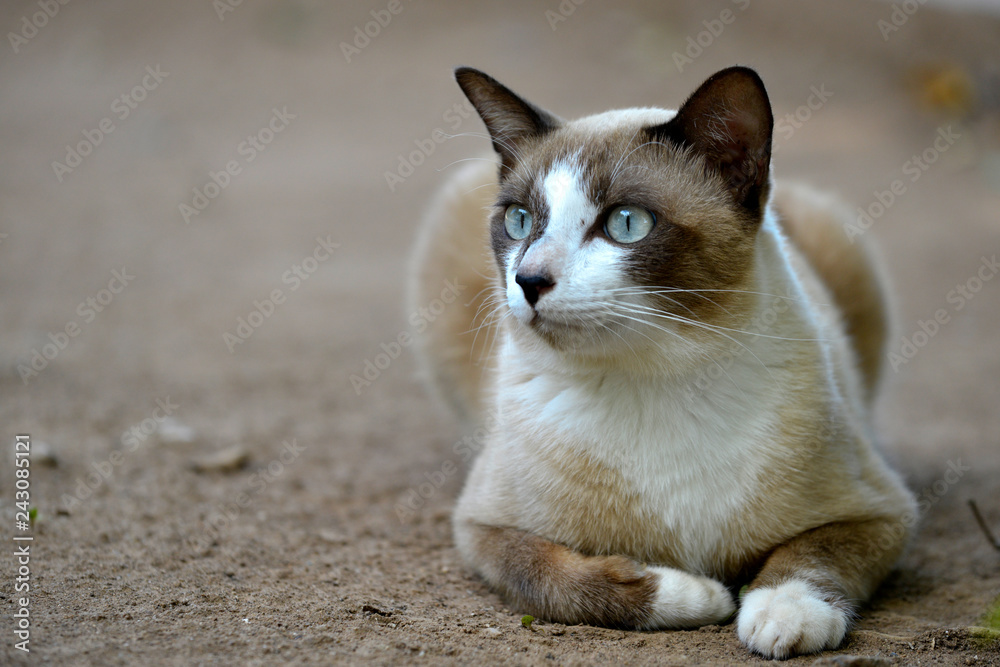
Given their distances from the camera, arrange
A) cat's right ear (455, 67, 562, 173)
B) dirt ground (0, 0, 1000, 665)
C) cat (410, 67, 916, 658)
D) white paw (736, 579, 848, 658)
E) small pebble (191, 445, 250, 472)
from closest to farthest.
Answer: white paw (736, 579, 848, 658) → cat (410, 67, 916, 658) → dirt ground (0, 0, 1000, 665) → cat's right ear (455, 67, 562, 173) → small pebble (191, 445, 250, 472)

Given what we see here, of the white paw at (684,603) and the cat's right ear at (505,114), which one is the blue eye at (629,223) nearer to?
the cat's right ear at (505,114)

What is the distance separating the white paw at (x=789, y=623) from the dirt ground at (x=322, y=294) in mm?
102

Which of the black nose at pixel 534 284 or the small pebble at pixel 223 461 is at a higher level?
the black nose at pixel 534 284

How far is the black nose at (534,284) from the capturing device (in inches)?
88.8

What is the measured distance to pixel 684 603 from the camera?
7.80ft

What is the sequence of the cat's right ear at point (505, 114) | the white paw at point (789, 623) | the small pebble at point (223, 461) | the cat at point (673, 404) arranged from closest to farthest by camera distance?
the white paw at point (789, 623) < the cat at point (673, 404) < the cat's right ear at point (505, 114) < the small pebble at point (223, 461)

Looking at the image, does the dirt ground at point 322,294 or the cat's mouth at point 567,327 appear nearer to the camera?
the cat's mouth at point 567,327

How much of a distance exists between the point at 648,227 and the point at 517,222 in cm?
45

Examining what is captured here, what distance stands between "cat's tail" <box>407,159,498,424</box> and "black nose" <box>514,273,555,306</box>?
55.1 inches

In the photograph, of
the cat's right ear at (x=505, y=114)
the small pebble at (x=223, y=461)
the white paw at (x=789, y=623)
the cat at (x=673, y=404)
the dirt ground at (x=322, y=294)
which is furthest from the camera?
the small pebble at (x=223, y=461)

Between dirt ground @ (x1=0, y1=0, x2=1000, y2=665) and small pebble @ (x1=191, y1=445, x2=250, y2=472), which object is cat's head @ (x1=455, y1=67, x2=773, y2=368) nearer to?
dirt ground @ (x1=0, y1=0, x2=1000, y2=665)

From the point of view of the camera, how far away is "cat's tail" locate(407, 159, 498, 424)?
3889 mm

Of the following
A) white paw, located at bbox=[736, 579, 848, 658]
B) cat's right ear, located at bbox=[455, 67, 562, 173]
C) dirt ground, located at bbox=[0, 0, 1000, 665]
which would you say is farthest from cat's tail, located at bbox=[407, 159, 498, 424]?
white paw, located at bbox=[736, 579, 848, 658]

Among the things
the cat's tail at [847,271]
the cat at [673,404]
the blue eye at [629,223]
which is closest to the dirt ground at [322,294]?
the cat at [673,404]
